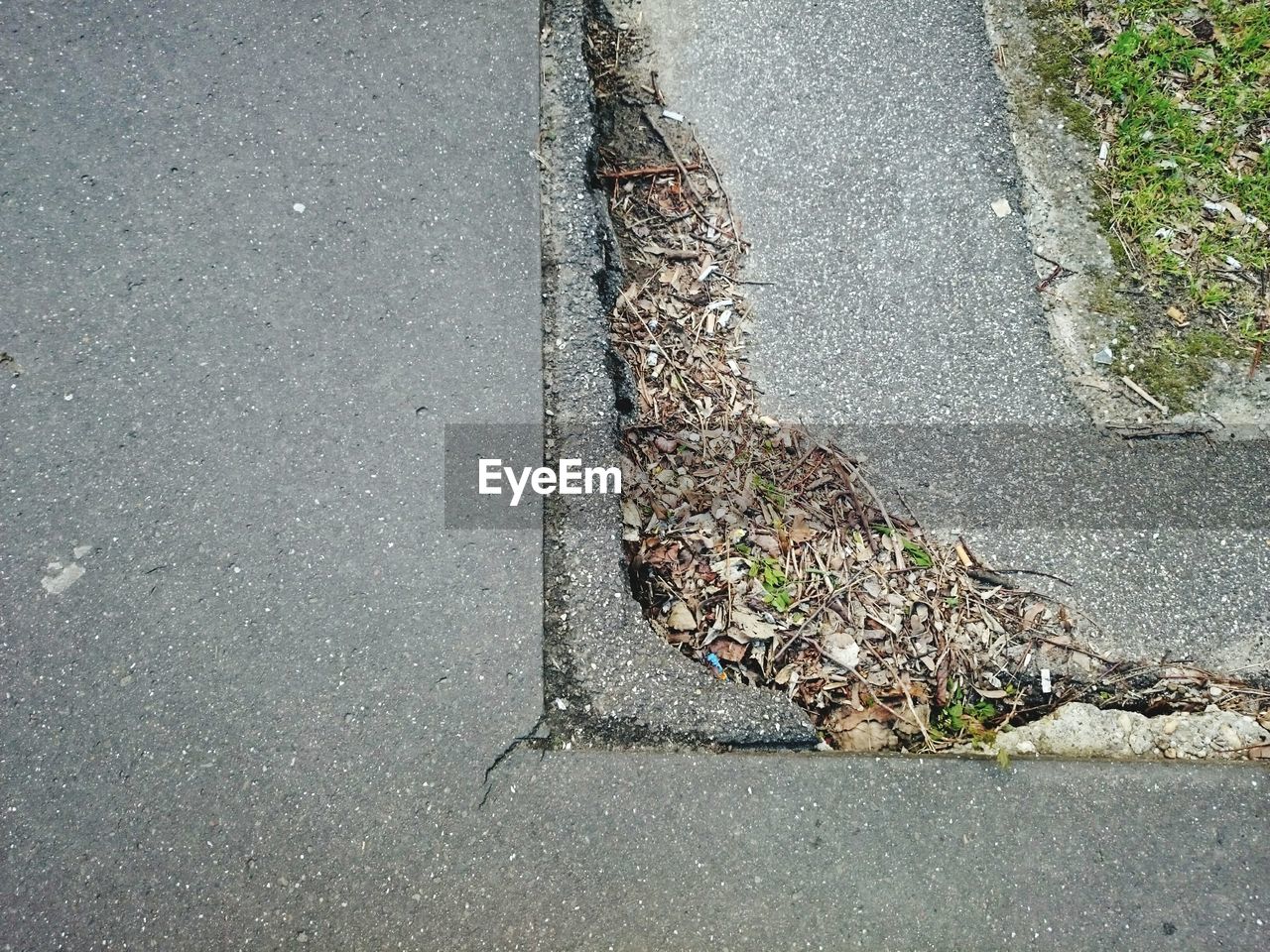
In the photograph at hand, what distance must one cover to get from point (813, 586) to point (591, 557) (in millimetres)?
695

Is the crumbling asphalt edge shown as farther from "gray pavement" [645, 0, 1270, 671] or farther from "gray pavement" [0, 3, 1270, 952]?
"gray pavement" [645, 0, 1270, 671]

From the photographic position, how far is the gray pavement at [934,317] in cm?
264

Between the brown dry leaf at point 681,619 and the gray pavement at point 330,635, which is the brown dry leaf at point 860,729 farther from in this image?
the brown dry leaf at point 681,619

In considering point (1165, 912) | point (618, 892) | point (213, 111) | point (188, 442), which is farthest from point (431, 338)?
point (1165, 912)

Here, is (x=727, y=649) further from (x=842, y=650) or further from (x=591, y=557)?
(x=591, y=557)

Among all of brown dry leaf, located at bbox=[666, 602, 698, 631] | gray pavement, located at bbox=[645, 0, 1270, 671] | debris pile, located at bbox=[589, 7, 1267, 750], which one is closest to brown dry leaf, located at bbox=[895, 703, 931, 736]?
debris pile, located at bbox=[589, 7, 1267, 750]

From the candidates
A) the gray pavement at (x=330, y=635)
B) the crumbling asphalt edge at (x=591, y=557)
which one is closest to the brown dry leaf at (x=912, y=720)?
the gray pavement at (x=330, y=635)

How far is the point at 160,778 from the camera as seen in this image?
230 cm

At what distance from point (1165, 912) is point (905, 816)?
0.70 meters

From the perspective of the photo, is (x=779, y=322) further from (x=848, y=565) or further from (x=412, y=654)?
(x=412, y=654)

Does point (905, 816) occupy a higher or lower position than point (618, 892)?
higher

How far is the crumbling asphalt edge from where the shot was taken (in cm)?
240

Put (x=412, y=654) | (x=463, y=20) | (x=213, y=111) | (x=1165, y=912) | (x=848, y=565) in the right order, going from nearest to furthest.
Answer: (x=1165, y=912), (x=412, y=654), (x=848, y=565), (x=213, y=111), (x=463, y=20)

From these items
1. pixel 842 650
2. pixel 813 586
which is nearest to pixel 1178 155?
pixel 813 586
